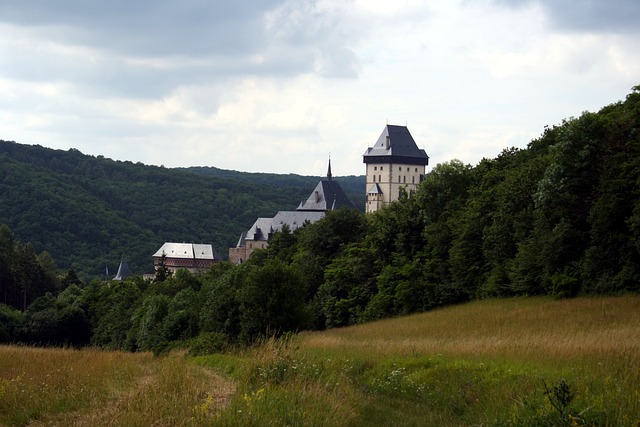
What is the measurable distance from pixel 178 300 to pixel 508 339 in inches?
1252

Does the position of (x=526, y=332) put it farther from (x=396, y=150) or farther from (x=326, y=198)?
(x=396, y=150)

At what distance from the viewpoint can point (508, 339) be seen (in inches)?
792

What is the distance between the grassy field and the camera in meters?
10.6

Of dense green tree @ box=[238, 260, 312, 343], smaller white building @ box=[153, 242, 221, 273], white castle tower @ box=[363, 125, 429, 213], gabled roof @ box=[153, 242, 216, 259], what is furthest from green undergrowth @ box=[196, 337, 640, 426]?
gabled roof @ box=[153, 242, 216, 259]

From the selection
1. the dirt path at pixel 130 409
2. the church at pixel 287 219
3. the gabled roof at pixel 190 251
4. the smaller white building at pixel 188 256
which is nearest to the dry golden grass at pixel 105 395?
the dirt path at pixel 130 409

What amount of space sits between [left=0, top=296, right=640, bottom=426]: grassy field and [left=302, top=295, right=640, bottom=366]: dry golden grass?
0.09 metres

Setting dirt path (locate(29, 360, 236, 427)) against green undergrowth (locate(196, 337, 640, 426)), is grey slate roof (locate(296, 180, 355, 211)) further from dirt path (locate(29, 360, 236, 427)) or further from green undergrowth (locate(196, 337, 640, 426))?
dirt path (locate(29, 360, 236, 427))

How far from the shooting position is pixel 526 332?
865 inches

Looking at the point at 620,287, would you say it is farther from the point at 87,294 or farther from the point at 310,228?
the point at 87,294

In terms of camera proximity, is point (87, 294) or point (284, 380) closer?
point (284, 380)

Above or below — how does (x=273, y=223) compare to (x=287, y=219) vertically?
below

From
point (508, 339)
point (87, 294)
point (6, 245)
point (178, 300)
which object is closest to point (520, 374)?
point (508, 339)

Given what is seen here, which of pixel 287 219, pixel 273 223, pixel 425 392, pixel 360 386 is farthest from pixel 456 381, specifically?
pixel 273 223

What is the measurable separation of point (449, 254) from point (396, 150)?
12907cm
